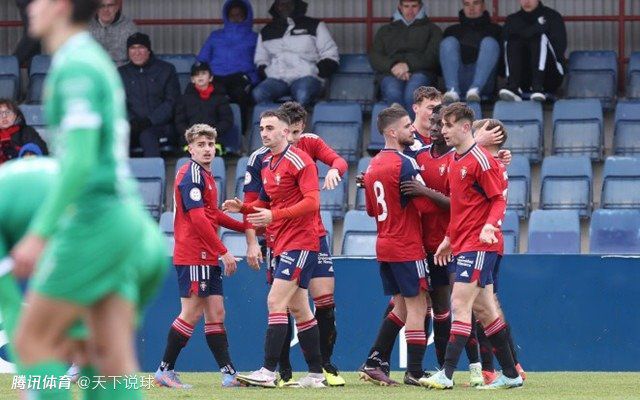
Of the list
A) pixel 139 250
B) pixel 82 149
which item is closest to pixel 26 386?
pixel 139 250

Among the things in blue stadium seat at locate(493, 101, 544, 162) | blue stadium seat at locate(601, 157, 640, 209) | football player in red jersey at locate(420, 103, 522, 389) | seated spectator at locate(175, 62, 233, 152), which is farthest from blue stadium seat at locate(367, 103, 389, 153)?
football player in red jersey at locate(420, 103, 522, 389)

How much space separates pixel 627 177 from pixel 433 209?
4.91 m

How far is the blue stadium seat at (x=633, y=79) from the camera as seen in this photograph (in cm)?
1617

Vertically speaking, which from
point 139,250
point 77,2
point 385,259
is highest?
point 77,2

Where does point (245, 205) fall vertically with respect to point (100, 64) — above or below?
below

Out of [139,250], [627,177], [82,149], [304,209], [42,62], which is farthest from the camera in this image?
[42,62]

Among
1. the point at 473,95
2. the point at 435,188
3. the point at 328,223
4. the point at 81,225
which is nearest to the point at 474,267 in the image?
the point at 435,188

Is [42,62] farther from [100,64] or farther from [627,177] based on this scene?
[100,64]

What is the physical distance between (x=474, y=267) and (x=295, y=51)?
24.4ft

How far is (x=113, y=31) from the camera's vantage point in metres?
17.0

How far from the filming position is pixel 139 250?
489 cm

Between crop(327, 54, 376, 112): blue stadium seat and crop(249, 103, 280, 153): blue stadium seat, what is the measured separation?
1.11 m

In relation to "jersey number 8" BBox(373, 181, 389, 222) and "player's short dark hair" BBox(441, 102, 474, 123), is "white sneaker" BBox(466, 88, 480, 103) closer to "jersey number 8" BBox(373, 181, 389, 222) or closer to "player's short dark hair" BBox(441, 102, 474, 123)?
"jersey number 8" BBox(373, 181, 389, 222)

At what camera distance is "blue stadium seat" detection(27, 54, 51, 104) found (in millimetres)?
17297
